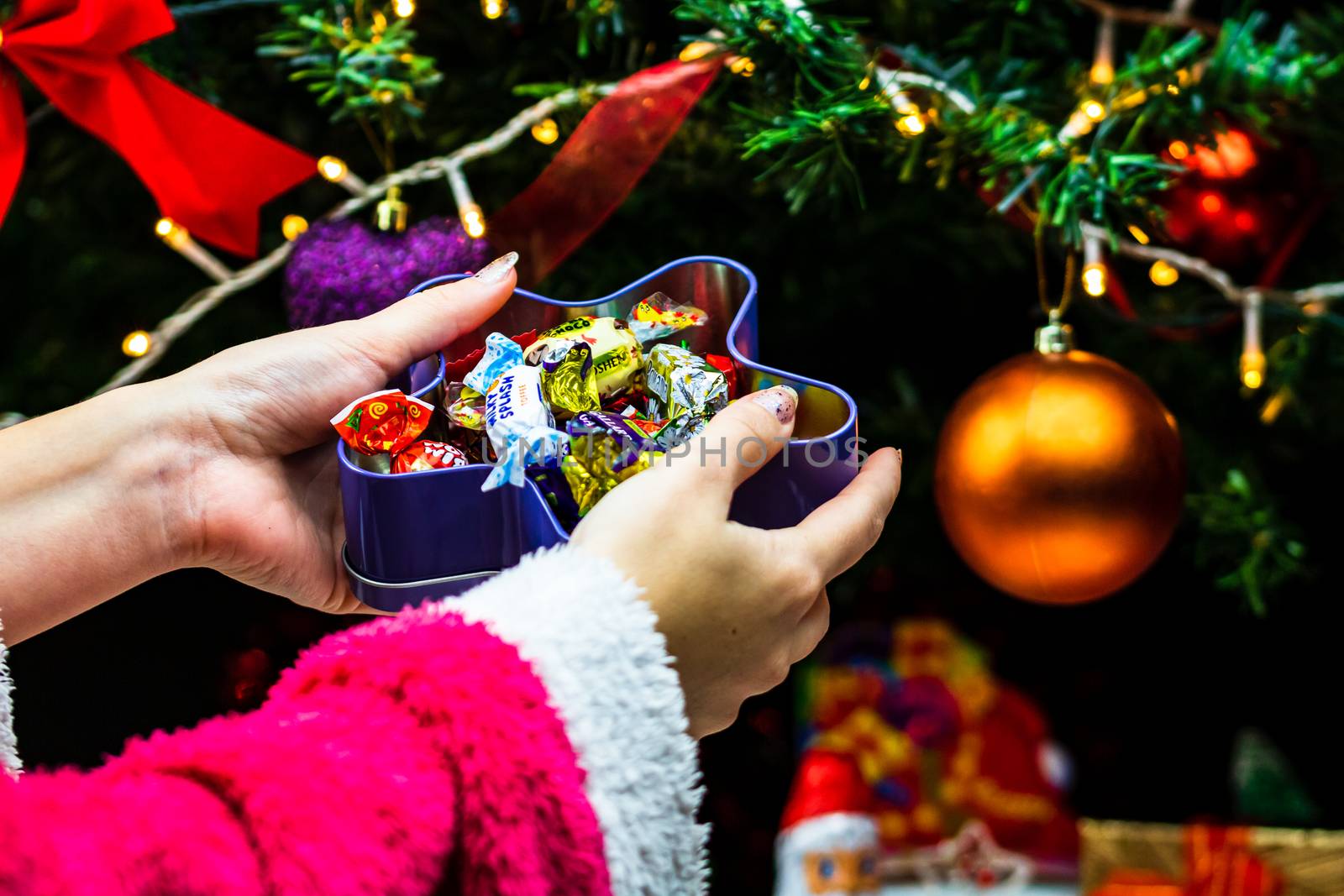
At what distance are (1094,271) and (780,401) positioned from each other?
0.35 meters

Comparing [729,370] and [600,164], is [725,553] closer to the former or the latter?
[729,370]

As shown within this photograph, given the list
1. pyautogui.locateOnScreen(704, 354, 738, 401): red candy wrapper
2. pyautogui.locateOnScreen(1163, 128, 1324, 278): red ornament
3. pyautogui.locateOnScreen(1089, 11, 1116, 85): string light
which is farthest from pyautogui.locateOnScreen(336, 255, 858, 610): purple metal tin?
pyautogui.locateOnScreen(1163, 128, 1324, 278): red ornament

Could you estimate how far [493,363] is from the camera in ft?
2.39

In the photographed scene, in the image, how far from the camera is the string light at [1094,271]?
0.86 m

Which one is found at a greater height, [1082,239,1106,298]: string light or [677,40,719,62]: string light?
[677,40,719,62]: string light

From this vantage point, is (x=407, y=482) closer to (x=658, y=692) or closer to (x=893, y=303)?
(x=658, y=692)

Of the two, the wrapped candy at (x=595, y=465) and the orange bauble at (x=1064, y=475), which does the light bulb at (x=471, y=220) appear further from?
the orange bauble at (x=1064, y=475)

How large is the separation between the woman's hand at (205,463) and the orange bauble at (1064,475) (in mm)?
404

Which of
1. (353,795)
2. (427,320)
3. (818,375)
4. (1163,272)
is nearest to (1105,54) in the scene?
(1163,272)

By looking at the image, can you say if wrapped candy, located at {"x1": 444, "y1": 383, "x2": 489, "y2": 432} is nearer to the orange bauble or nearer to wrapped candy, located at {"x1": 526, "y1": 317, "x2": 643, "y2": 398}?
wrapped candy, located at {"x1": 526, "y1": 317, "x2": 643, "y2": 398}

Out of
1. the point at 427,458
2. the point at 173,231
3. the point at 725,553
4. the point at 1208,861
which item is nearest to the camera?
the point at 725,553

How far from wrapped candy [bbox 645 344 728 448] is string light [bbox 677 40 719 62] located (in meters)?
0.27

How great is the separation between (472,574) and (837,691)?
750 millimetres

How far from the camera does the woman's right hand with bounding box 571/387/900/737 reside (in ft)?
1.86
